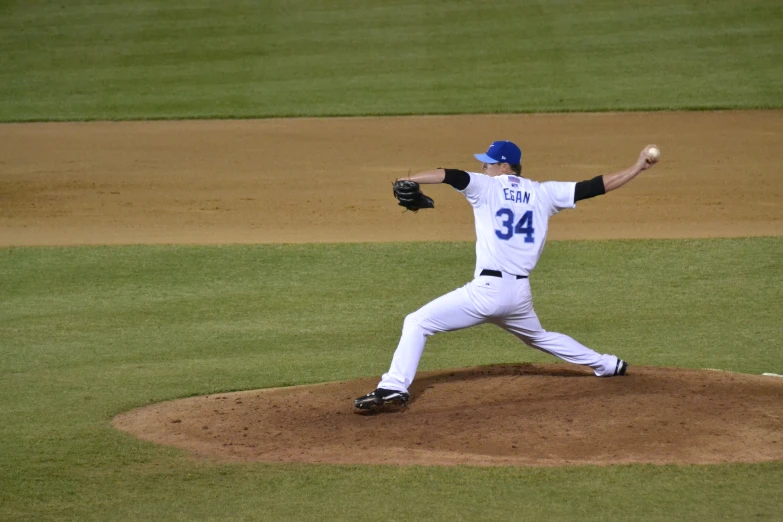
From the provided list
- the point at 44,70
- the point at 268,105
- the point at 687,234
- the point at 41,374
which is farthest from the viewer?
the point at 44,70

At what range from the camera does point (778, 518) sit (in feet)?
17.7

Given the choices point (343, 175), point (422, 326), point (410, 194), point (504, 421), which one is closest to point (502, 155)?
point (410, 194)

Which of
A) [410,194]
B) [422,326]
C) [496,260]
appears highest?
[410,194]

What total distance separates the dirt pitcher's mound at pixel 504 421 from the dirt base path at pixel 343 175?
5.87m

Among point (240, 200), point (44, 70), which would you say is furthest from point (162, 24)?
point (240, 200)

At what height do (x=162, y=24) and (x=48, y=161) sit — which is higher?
(x=162, y=24)

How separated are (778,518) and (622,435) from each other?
4.23 ft

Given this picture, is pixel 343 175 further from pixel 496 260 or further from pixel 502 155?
pixel 496 260

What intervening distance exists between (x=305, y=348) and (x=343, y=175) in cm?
770

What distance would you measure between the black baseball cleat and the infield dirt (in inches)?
4.6

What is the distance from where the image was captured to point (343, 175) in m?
16.8

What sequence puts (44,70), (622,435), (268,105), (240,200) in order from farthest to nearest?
1. (44,70)
2. (268,105)
3. (240,200)
4. (622,435)

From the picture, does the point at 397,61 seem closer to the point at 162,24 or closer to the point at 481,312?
the point at 162,24

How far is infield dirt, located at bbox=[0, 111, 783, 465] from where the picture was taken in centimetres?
661
